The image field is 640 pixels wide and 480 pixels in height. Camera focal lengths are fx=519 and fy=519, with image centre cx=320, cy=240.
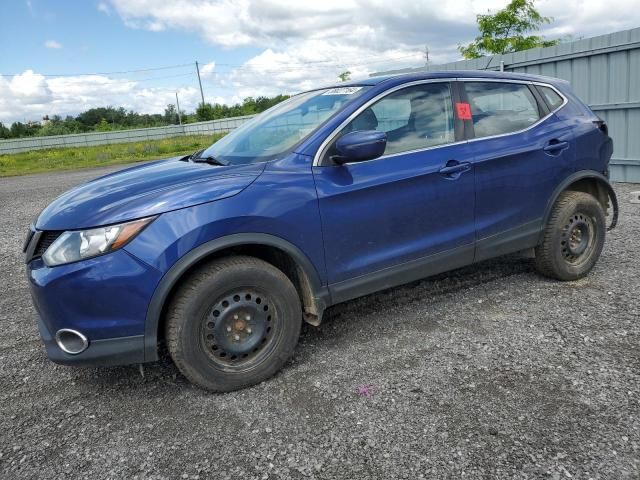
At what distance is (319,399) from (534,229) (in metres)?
2.33

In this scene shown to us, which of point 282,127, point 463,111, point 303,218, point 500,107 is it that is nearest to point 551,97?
point 500,107

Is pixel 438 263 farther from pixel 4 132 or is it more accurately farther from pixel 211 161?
pixel 4 132

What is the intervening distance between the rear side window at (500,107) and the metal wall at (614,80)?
5398 mm

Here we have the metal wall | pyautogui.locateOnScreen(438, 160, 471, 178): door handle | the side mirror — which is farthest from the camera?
the metal wall

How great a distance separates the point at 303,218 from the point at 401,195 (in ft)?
2.40

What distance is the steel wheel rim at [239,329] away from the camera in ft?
9.54

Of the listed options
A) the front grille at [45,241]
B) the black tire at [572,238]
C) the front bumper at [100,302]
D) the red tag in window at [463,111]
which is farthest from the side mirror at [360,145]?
the black tire at [572,238]

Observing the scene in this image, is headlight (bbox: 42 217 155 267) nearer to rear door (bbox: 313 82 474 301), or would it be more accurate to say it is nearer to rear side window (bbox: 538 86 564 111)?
rear door (bbox: 313 82 474 301)

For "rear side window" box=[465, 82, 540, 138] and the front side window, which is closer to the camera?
the front side window

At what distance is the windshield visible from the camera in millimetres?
3357

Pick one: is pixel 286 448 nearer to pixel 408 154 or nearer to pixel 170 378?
pixel 170 378

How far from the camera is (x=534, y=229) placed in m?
4.14

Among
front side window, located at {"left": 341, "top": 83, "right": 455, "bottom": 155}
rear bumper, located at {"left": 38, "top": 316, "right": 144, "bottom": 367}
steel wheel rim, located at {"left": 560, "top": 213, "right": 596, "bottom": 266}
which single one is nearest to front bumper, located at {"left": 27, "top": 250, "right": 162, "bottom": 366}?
rear bumper, located at {"left": 38, "top": 316, "right": 144, "bottom": 367}

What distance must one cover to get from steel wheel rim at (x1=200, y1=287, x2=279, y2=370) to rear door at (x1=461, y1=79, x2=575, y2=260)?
5.71ft
